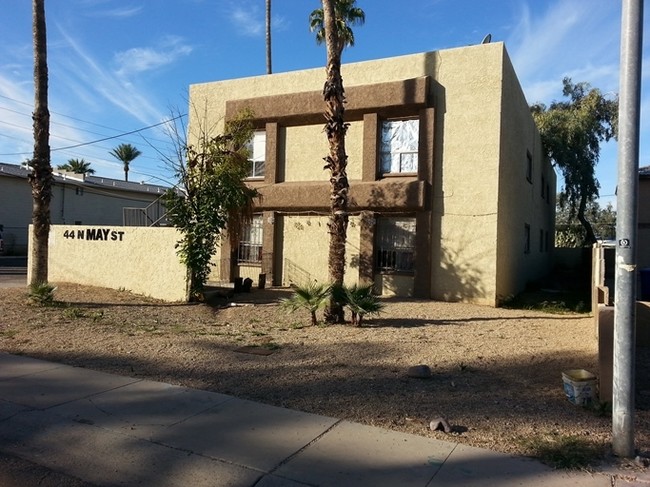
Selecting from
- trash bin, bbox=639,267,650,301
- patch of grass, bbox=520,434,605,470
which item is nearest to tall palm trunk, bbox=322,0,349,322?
patch of grass, bbox=520,434,605,470

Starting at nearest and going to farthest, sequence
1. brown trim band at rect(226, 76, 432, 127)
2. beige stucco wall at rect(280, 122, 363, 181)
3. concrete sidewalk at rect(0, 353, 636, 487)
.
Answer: concrete sidewalk at rect(0, 353, 636, 487), brown trim band at rect(226, 76, 432, 127), beige stucco wall at rect(280, 122, 363, 181)

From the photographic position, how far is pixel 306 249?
55.5ft

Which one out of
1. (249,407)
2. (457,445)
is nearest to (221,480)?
(249,407)

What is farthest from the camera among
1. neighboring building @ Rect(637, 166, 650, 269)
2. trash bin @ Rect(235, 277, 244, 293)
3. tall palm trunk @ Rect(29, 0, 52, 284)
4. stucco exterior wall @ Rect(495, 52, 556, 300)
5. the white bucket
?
neighboring building @ Rect(637, 166, 650, 269)

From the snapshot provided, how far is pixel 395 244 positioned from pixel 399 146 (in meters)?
2.78

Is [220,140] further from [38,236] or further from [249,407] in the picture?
[249,407]

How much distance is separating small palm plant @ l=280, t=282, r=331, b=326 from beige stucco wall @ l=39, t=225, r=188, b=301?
416 cm

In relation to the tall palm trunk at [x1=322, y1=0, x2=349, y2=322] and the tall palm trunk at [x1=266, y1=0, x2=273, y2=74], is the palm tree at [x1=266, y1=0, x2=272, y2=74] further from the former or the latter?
the tall palm trunk at [x1=322, y1=0, x2=349, y2=322]

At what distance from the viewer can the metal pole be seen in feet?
14.6

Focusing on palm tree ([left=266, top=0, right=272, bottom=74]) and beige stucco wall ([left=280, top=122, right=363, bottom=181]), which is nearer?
beige stucco wall ([left=280, top=122, right=363, bottom=181])

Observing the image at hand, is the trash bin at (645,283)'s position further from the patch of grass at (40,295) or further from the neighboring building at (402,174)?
the patch of grass at (40,295)

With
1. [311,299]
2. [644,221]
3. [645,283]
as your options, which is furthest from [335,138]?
[644,221]

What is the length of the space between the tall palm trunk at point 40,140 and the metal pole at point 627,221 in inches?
461

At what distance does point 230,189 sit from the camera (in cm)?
1360
